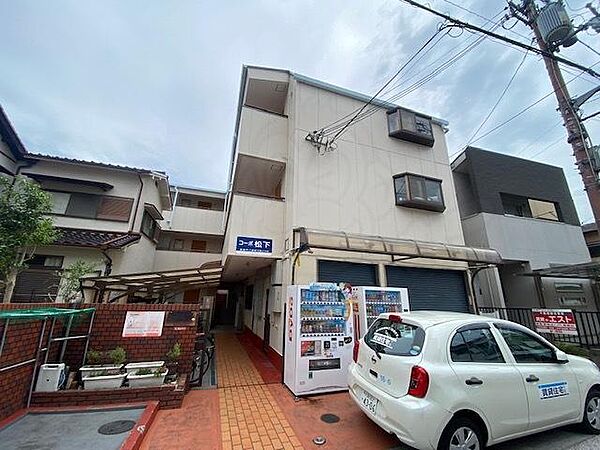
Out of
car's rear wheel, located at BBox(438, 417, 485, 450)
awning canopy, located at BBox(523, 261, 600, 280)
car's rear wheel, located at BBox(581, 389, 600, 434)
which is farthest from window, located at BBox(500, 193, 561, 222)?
car's rear wheel, located at BBox(438, 417, 485, 450)

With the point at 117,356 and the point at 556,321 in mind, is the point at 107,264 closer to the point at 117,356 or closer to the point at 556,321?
the point at 117,356

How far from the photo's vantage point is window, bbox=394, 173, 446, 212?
809 centimetres

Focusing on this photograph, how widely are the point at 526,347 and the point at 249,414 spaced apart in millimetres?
4066

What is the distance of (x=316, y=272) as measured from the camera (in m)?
6.34

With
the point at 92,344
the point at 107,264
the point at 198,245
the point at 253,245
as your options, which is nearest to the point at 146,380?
the point at 92,344

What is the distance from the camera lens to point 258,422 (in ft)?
12.0

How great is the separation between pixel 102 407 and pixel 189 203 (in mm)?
15069

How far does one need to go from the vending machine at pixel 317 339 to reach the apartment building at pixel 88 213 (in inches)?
303

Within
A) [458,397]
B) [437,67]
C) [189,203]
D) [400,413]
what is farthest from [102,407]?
[189,203]

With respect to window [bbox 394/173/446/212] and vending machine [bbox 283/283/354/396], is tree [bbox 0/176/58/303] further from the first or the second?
window [bbox 394/173/446/212]

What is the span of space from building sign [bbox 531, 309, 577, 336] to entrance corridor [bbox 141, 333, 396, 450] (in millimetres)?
5061

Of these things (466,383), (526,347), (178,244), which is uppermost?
(178,244)

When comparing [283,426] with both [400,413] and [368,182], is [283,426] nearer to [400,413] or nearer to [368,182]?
[400,413]

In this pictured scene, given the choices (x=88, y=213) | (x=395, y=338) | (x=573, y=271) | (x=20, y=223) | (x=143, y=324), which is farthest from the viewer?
(x=88, y=213)
